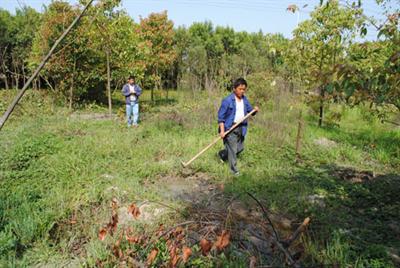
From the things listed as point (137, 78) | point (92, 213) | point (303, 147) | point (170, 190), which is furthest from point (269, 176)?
point (137, 78)

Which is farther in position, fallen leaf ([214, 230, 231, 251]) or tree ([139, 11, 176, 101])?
tree ([139, 11, 176, 101])

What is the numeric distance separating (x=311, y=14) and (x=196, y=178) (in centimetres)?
565

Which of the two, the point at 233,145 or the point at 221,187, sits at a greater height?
the point at 233,145

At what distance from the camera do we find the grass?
324cm

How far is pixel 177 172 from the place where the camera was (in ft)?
18.1

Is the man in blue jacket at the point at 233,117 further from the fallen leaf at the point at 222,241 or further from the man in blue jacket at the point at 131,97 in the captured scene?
the man in blue jacket at the point at 131,97

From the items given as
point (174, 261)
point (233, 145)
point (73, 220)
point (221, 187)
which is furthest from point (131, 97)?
point (174, 261)

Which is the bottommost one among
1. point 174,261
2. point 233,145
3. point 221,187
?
point 221,187

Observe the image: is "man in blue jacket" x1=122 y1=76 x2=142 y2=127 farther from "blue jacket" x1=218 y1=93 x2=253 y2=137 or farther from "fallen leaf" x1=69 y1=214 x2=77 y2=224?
"fallen leaf" x1=69 y1=214 x2=77 y2=224

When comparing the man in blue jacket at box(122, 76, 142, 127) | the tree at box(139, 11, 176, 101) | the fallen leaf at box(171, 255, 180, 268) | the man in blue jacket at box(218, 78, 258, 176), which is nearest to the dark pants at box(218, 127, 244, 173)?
the man in blue jacket at box(218, 78, 258, 176)

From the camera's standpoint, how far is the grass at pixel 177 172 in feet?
10.6

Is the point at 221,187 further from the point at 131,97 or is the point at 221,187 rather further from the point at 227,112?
the point at 131,97

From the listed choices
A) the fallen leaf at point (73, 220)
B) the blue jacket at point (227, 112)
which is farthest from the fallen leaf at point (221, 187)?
the fallen leaf at point (73, 220)

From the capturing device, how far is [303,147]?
23.8ft
